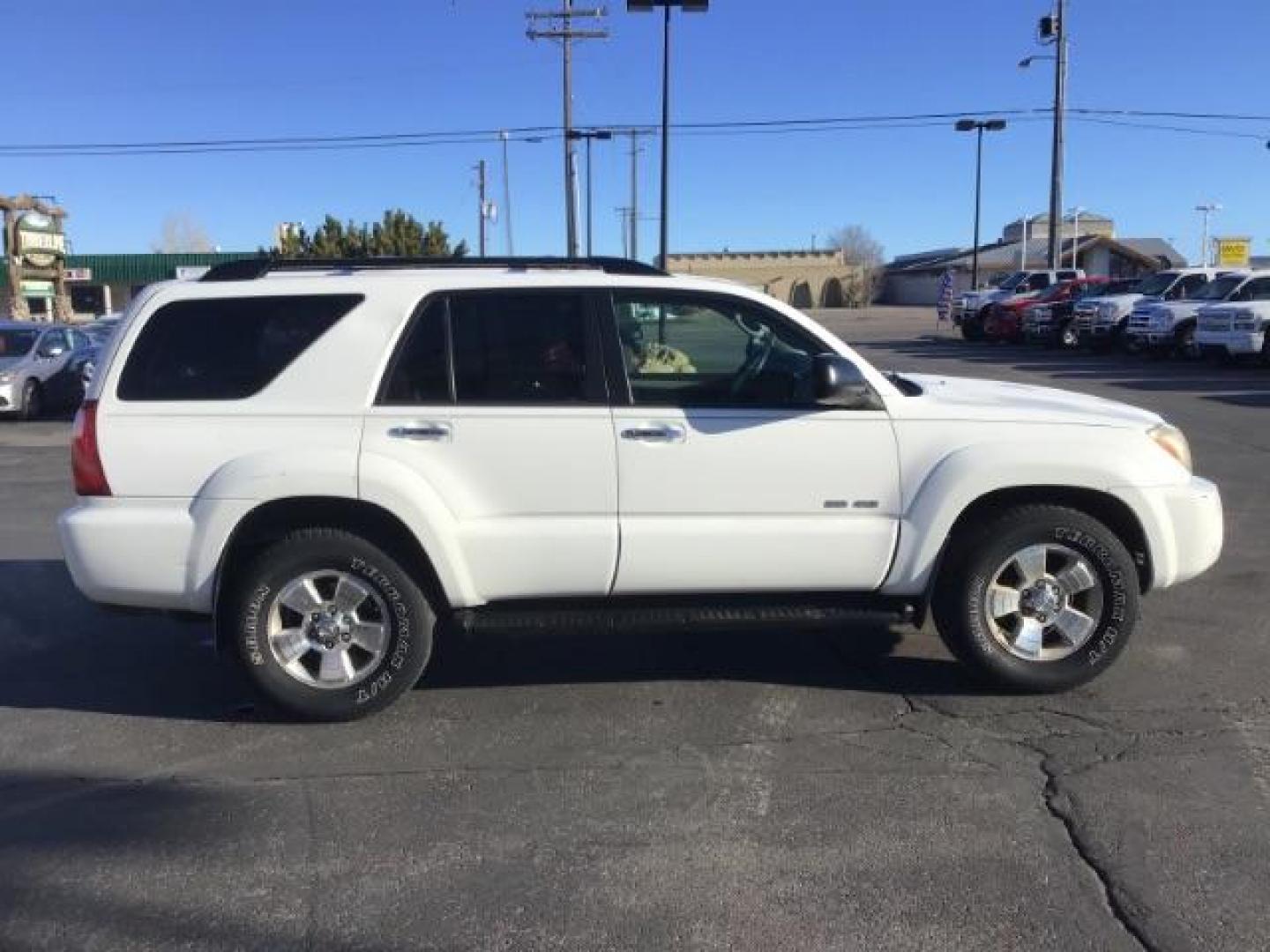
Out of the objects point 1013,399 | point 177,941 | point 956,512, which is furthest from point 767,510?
point 177,941

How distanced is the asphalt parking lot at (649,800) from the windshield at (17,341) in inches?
559

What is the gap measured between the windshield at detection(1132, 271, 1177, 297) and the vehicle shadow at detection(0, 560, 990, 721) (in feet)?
81.3

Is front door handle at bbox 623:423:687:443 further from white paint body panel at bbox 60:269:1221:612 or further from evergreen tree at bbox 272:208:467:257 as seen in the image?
evergreen tree at bbox 272:208:467:257

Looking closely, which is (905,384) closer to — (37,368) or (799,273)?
(37,368)

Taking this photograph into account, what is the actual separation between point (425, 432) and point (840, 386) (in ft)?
5.59

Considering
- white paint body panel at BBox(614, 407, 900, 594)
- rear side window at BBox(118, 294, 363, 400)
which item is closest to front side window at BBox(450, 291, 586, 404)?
white paint body panel at BBox(614, 407, 900, 594)

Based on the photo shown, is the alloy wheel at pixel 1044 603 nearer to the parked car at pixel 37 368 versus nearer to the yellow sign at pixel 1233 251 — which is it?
the parked car at pixel 37 368

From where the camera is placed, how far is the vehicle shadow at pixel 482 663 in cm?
510

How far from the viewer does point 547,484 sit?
467cm

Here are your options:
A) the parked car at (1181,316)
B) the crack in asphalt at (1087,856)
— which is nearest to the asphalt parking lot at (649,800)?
the crack in asphalt at (1087,856)

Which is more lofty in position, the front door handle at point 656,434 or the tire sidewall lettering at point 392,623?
the front door handle at point 656,434

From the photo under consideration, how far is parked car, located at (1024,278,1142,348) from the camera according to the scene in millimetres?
31016

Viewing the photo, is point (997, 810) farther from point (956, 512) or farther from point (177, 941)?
point (177, 941)

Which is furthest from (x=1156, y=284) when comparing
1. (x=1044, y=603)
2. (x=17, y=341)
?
(x=1044, y=603)
